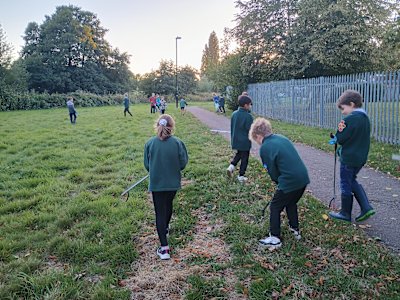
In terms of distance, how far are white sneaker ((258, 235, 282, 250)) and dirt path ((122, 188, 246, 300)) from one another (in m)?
0.49

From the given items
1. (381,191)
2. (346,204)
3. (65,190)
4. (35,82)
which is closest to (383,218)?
(346,204)

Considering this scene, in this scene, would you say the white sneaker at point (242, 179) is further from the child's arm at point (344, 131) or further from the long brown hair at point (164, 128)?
the long brown hair at point (164, 128)

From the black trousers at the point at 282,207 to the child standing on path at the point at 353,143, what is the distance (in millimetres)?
935

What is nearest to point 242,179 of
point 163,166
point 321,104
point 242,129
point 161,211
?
point 242,129

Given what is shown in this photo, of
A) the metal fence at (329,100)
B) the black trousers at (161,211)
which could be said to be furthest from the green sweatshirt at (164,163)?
the metal fence at (329,100)

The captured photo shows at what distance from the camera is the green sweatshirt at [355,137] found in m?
4.36

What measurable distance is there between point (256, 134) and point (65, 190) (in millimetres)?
4224

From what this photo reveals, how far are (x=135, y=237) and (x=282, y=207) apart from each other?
204 cm

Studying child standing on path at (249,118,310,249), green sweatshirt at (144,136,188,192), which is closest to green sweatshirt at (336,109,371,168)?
child standing on path at (249,118,310,249)

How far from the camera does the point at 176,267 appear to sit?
12.7 ft

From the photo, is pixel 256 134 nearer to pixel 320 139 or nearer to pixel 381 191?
pixel 381 191

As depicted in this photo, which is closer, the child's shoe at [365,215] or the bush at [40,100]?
the child's shoe at [365,215]

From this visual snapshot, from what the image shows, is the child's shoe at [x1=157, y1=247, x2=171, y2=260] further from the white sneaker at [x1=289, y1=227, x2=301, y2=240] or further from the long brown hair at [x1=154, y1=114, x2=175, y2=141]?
the white sneaker at [x1=289, y1=227, x2=301, y2=240]

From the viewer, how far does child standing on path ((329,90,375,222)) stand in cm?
438
